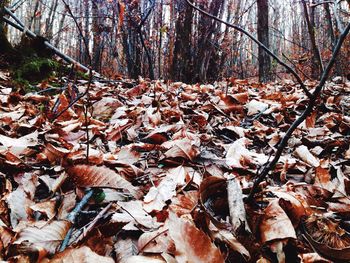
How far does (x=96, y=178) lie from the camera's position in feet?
3.50

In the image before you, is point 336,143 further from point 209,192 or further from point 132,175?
point 132,175

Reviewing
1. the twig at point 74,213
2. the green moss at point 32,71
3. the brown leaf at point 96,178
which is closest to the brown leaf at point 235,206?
the brown leaf at point 96,178

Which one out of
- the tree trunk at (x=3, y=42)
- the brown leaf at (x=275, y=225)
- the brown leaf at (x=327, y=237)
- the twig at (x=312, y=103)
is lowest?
the brown leaf at (x=327, y=237)

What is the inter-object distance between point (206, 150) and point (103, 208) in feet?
2.09

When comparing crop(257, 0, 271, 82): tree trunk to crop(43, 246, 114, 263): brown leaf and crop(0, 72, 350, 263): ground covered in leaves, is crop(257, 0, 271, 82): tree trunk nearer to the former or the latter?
crop(0, 72, 350, 263): ground covered in leaves

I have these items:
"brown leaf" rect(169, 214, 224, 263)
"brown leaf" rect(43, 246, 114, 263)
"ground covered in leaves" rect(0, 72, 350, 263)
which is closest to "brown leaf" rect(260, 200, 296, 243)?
"ground covered in leaves" rect(0, 72, 350, 263)

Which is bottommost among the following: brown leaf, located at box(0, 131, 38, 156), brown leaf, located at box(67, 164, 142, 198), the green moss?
brown leaf, located at box(67, 164, 142, 198)

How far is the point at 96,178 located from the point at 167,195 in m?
0.24

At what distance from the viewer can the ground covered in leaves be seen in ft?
2.57

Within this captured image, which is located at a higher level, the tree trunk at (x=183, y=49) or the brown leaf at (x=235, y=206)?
the tree trunk at (x=183, y=49)

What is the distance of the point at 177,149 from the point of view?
4.42 ft

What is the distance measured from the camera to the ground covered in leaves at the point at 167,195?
0.78 meters

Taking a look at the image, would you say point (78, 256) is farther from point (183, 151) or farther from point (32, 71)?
point (32, 71)

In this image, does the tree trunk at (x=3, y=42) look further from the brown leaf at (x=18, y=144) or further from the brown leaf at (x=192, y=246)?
the brown leaf at (x=192, y=246)
